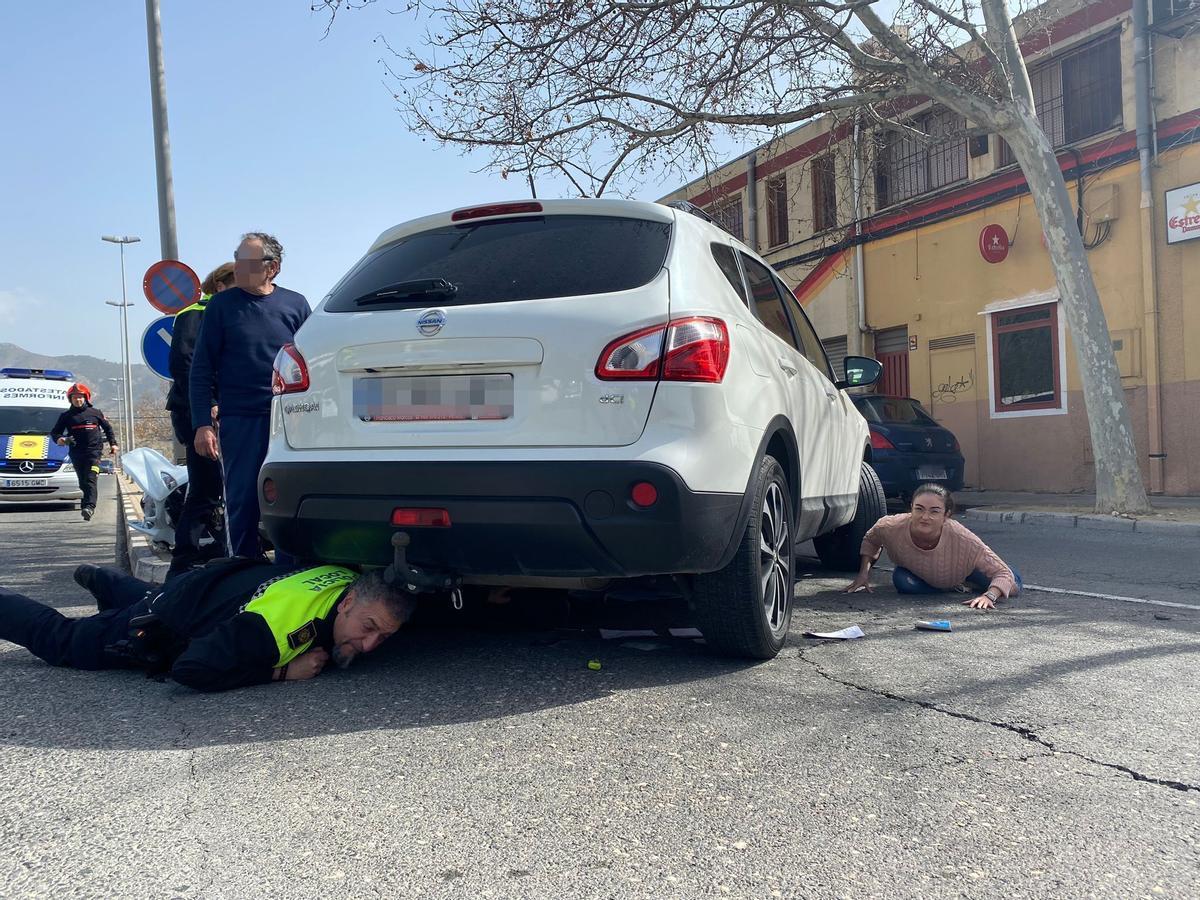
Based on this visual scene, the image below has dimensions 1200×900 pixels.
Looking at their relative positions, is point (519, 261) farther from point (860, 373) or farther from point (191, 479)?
point (191, 479)

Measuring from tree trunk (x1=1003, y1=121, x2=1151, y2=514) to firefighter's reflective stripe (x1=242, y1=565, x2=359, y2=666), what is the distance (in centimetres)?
1015

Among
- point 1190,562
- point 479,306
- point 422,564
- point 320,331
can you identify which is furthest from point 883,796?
point 1190,562

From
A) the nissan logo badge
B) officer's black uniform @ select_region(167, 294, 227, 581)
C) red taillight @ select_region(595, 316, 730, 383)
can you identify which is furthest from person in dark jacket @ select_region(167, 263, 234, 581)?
red taillight @ select_region(595, 316, 730, 383)

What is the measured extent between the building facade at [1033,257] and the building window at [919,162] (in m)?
0.04

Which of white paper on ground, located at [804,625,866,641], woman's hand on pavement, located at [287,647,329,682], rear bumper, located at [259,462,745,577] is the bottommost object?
white paper on ground, located at [804,625,866,641]

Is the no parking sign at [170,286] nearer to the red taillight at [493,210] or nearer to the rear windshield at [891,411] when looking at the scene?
the red taillight at [493,210]

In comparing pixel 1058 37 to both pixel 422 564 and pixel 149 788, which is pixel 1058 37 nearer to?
pixel 422 564

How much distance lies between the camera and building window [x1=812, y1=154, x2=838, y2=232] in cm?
1967

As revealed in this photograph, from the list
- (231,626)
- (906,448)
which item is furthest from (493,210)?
(906,448)

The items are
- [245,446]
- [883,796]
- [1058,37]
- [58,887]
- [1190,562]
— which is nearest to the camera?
[58,887]

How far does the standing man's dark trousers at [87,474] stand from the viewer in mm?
13648

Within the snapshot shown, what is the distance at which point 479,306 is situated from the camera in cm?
334

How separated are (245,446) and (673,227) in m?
2.58

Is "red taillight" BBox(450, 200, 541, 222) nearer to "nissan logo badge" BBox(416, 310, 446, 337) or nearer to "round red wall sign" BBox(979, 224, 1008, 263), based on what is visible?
"nissan logo badge" BBox(416, 310, 446, 337)
